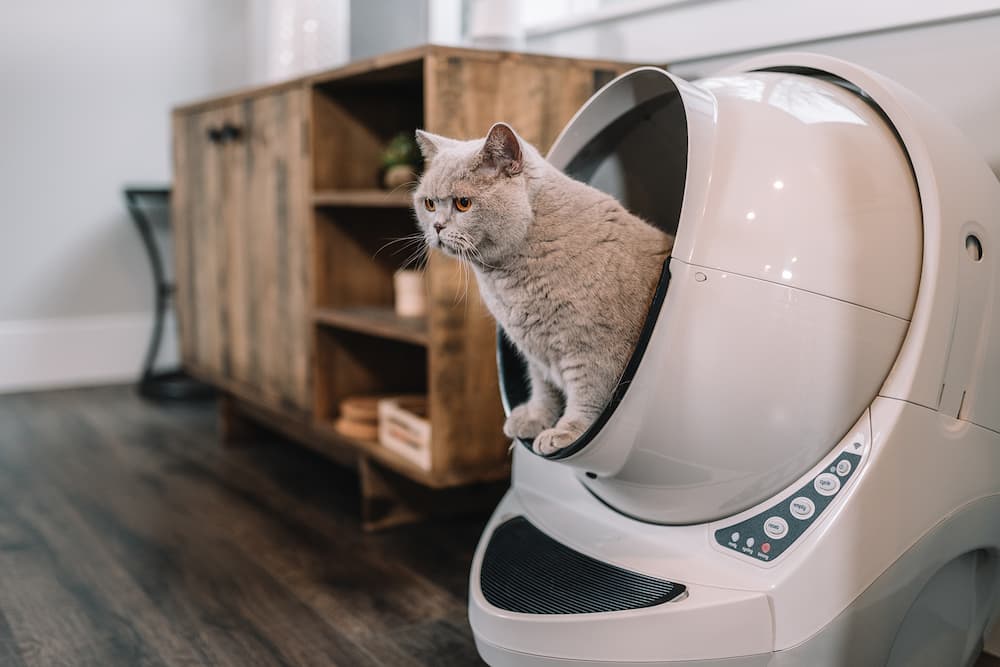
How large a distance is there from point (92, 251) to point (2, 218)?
284 mm

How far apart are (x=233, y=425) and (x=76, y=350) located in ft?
3.45

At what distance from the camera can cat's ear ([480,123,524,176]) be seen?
0.89 meters

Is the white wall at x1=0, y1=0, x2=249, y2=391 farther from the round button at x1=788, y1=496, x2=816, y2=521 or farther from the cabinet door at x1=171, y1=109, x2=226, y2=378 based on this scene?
the round button at x1=788, y1=496, x2=816, y2=521

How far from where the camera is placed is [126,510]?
1792 millimetres

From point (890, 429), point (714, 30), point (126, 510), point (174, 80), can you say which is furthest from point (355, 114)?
point (174, 80)

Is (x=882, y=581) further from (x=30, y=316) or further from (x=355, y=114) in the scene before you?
(x=30, y=316)

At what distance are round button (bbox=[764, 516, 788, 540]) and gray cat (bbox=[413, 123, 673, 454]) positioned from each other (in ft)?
0.68

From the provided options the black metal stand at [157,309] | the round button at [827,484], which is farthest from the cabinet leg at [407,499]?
the black metal stand at [157,309]

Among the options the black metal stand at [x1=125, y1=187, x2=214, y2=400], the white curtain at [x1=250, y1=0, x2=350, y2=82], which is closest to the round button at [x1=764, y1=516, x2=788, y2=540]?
the white curtain at [x1=250, y1=0, x2=350, y2=82]

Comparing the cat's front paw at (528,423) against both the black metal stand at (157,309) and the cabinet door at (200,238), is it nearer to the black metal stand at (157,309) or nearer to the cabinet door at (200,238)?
the cabinet door at (200,238)

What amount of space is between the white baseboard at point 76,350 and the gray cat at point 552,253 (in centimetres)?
245

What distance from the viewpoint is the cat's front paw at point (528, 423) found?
3.48 ft

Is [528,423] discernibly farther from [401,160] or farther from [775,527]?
[401,160]

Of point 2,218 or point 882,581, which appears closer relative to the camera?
point 882,581
